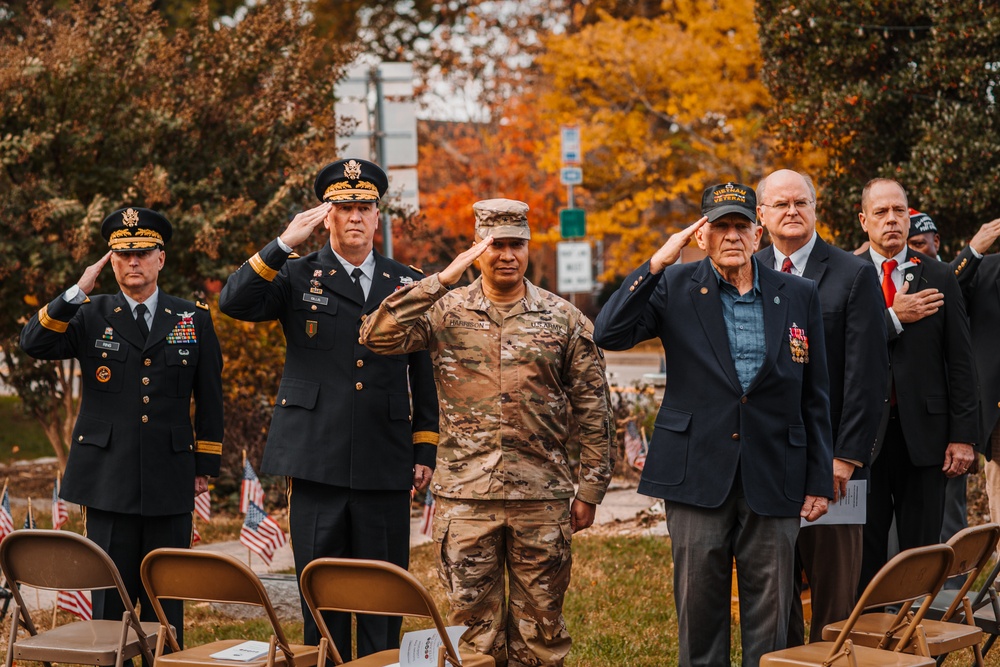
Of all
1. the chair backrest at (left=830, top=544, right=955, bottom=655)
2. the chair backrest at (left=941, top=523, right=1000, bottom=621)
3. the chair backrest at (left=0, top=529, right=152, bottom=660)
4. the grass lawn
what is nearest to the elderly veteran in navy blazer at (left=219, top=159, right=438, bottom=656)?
the chair backrest at (left=0, top=529, right=152, bottom=660)

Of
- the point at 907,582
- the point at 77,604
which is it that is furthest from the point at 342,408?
the point at 907,582

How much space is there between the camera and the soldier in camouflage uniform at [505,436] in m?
4.54

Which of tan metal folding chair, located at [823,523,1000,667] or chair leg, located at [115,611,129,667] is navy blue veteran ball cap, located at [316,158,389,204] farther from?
tan metal folding chair, located at [823,523,1000,667]

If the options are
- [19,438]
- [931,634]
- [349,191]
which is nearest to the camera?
[931,634]

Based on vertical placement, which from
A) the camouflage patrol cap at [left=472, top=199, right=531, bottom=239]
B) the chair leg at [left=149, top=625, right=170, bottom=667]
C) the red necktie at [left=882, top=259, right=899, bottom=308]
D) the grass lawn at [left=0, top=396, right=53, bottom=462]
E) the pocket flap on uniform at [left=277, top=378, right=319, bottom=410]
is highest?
the camouflage patrol cap at [left=472, top=199, right=531, bottom=239]

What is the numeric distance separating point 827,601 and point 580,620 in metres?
2.28

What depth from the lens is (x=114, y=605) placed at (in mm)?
5254

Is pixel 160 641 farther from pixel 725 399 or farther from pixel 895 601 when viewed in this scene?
pixel 895 601

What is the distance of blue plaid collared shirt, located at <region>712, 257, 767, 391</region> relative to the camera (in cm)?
443

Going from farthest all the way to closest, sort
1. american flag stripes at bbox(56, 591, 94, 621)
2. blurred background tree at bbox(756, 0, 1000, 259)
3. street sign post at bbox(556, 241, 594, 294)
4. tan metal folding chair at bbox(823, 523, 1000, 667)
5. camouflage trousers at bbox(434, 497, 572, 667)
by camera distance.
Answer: street sign post at bbox(556, 241, 594, 294) < blurred background tree at bbox(756, 0, 1000, 259) < american flag stripes at bbox(56, 591, 94, 621) < camouflage trousers at bbox(434, 497, 572, 667) < tan metal folding chair at bbox(823, 523, 1000, 667)

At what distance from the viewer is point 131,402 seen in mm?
5445

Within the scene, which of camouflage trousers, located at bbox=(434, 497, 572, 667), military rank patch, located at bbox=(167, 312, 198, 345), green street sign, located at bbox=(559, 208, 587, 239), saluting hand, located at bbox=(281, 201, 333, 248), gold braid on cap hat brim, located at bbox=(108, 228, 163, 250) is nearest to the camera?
camouflage trousers, located at bbox=(434, 497, 572, 667)

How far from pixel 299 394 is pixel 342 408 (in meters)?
0.20

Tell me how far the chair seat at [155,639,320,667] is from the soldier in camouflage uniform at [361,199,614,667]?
64cm
